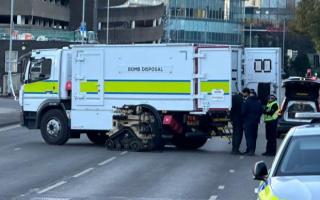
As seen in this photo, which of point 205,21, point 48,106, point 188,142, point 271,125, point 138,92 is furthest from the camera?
point 205,21

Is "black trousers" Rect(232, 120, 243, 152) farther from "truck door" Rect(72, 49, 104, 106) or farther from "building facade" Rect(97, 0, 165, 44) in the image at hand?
"building facade" Rect(97, 0, 165, 44)

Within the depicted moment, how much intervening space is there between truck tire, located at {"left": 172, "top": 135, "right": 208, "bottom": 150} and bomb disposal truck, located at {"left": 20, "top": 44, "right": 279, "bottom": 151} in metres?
0.03

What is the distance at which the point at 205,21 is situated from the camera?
125062 millimetres

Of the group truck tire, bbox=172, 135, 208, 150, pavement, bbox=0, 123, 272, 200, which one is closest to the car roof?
pavement, bbox=0, 123, 272, 200

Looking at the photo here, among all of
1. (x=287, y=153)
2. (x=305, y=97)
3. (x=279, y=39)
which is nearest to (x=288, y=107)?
(x=305, y=97)

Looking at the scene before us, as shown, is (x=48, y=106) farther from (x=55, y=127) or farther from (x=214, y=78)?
(x=214, y=78)

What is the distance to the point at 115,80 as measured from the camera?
22.8 m

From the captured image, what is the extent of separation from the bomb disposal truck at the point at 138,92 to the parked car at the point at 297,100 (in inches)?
125

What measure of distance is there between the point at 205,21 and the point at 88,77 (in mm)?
102874

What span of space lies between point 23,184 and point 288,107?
12.8 m

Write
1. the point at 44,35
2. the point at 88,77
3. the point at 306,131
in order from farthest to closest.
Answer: the point at 44,35
the point at 88,77
the point at 306,131

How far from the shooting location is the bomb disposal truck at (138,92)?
21.8 m

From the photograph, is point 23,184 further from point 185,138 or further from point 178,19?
point 178,19

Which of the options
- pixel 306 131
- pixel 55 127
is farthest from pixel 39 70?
pixel 306 131
